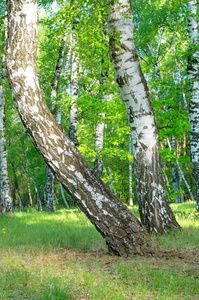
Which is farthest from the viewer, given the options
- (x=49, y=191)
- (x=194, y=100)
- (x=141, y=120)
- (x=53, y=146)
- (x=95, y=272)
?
(x=49, y=191)

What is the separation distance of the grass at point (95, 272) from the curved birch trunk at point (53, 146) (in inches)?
16.2

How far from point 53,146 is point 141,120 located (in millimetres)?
2421

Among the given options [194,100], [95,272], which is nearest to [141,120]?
[95,272]

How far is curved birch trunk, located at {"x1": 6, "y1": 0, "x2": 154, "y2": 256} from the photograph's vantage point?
486 centimetres

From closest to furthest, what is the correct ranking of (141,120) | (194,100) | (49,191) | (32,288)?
1. (32,288)
2. (141,120)
3. (194,100)
4. (49,191)

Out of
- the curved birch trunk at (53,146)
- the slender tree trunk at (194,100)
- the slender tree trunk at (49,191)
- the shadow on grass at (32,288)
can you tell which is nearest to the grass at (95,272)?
the shadow on grass at (32,288)

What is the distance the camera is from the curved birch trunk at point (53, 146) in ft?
15.9

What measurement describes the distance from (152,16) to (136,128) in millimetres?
13091

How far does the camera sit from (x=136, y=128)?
6.73 metres

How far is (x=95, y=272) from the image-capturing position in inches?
172

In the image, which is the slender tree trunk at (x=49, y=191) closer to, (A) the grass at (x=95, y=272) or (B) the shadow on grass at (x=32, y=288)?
(A) the grass at (x=95, y=272)

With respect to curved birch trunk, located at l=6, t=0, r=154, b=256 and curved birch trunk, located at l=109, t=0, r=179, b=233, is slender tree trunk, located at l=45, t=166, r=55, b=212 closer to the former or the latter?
curved birch trunk, located at l=109, t=0, r=179, b=233

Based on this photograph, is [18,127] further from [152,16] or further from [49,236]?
[49,236]

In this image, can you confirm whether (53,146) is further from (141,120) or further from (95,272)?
(141,120)
